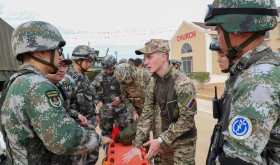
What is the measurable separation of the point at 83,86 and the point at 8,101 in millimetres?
2412

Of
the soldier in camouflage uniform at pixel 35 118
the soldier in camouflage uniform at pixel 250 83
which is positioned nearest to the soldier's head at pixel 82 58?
the soldier in camouflage uniform at pixel 35 118

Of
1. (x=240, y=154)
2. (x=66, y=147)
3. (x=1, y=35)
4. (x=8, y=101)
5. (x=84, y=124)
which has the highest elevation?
(x=1, y=35)

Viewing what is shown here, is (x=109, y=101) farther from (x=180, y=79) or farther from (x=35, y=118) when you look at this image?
(x=35, y=118)

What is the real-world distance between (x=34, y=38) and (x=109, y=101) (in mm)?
3692

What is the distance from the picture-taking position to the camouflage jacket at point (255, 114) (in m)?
1.19

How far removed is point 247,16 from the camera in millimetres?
1445

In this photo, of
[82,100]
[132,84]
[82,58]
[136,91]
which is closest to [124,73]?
[132,84]

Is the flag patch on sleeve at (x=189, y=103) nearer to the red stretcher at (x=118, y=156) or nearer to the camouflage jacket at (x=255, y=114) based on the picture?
the red stretcher at (x=118, y=156)

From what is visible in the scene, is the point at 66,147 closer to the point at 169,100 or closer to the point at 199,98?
the point at 169,100

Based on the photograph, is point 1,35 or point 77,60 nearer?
point 77,60

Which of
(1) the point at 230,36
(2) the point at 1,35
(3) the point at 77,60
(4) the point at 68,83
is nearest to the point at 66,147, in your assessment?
(1) the point at 230,36

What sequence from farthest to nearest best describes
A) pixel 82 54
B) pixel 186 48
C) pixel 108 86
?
pixel 186 48
pixel 108 86
pixel 82 54

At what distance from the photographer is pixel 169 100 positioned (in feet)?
9.36

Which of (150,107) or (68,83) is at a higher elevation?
(68,83)
